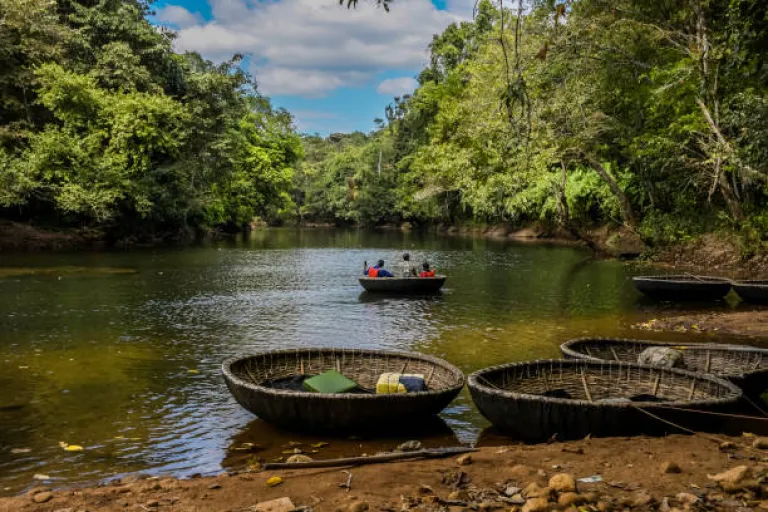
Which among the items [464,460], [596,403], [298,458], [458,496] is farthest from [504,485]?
[298,458]

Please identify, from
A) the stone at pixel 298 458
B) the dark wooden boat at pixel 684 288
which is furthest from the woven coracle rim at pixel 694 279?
the stone at pixel 298 458

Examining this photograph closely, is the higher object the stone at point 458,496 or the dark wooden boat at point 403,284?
the dark wooden boat at point 403,284

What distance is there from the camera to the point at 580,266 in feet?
96.3

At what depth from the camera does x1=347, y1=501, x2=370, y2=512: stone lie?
4.61 meters

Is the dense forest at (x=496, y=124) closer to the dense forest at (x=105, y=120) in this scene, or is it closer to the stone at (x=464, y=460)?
the dense forest at (x=105, y=120)

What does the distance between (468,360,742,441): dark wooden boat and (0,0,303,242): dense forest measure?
1208 inches

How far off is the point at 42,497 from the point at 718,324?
13.8 metres

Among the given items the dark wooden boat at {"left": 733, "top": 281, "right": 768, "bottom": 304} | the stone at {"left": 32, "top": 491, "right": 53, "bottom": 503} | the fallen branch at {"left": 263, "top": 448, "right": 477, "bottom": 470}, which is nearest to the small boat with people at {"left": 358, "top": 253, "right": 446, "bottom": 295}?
the dark wooden boat at {"left": 733, "top": 281, "right": 768, "bottom": 304}

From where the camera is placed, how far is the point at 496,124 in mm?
25656

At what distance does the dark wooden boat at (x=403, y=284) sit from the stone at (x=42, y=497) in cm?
1469

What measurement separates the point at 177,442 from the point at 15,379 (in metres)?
4.39

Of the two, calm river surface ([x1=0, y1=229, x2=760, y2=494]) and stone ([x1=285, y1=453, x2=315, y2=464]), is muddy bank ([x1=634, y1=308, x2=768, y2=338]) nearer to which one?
calm river surface ([x1=0, y1=229, x2=760, y2=494])

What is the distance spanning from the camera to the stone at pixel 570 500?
4.46 m

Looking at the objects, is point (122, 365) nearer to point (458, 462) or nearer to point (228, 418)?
point (228, 418)
